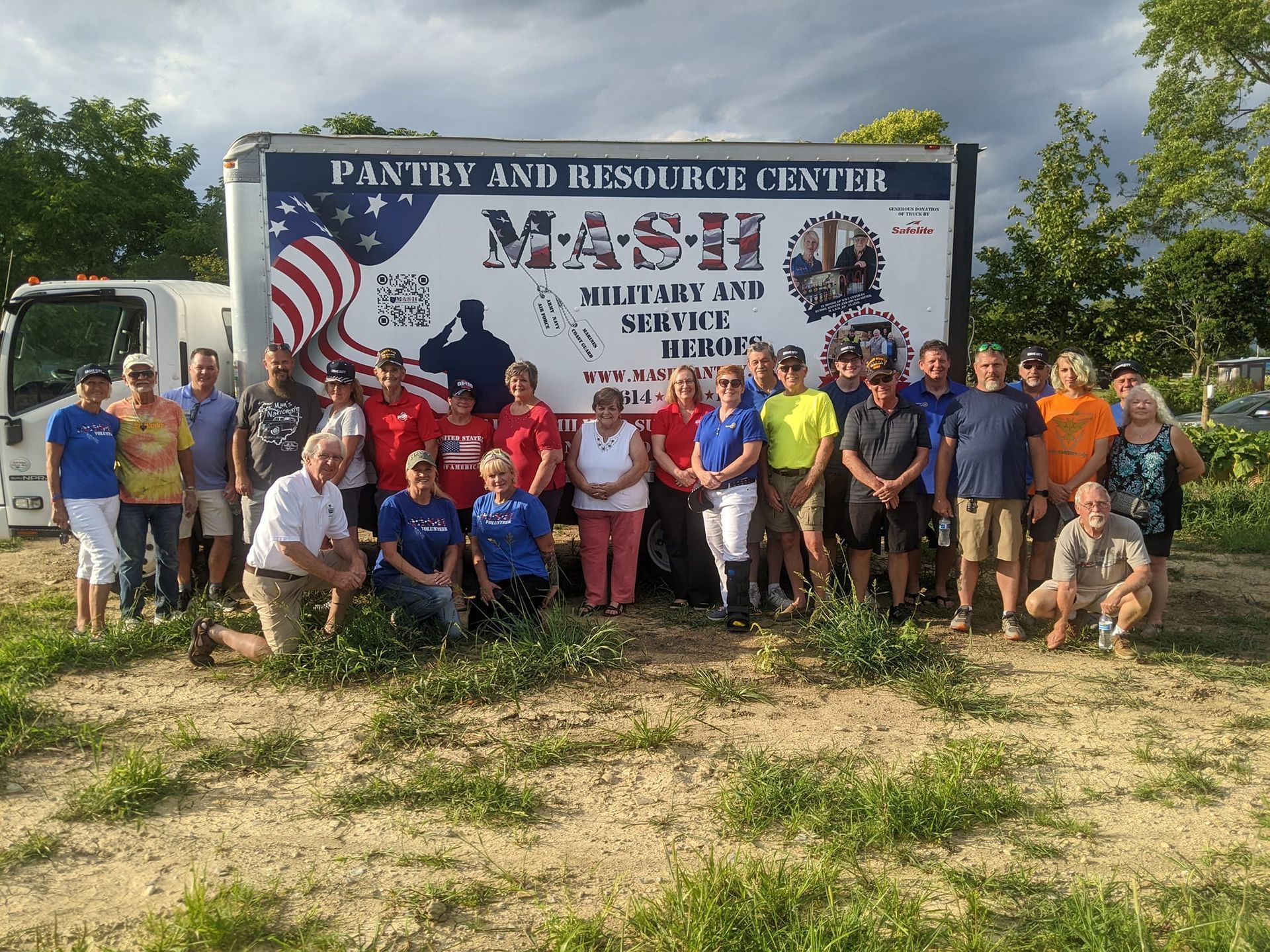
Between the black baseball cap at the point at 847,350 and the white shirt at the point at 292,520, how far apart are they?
3499 millimetres

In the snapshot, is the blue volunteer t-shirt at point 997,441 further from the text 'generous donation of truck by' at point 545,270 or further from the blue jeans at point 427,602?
the blue jeans at point 427,602

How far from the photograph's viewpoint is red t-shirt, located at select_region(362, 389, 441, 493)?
18.7 feet

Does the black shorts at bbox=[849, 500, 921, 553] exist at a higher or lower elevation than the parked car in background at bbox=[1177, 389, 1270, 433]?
lower

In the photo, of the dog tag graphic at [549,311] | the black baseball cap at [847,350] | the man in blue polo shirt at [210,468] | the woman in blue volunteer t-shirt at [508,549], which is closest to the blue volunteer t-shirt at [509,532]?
the woman in blue volunteer t-shirt at [508,549]

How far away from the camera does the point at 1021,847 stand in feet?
10.1

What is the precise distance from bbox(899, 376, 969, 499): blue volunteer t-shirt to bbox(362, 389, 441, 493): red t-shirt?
326 cm

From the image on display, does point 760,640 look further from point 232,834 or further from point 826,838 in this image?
point 232,834

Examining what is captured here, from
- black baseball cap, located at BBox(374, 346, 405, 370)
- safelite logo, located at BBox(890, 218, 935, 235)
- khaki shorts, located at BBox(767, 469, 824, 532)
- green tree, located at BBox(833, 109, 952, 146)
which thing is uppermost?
green tree, located at BBox(833, 109, 952, 146)

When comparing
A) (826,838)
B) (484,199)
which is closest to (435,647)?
(826,838)

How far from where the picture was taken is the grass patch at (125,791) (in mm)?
3332

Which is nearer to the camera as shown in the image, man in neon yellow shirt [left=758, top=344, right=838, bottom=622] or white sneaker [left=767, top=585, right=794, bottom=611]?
man in neon yellow shirt [left=758, top=344, right=838, bottom=622]

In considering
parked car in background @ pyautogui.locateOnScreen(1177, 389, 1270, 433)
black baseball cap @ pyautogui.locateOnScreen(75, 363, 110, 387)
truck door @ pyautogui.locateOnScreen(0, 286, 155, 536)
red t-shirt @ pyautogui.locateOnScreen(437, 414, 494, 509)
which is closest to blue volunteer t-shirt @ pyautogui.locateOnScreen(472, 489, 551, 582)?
red t-shirt @ pyautogui.locateOnScreen(437, 414, 494, 509)

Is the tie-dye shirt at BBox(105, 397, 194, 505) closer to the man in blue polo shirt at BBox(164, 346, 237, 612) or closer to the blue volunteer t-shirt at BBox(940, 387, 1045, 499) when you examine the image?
the man in blue polo shirt at BBox(164, 346, 237, 612)

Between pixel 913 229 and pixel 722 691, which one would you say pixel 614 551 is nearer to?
pixel 722 691
